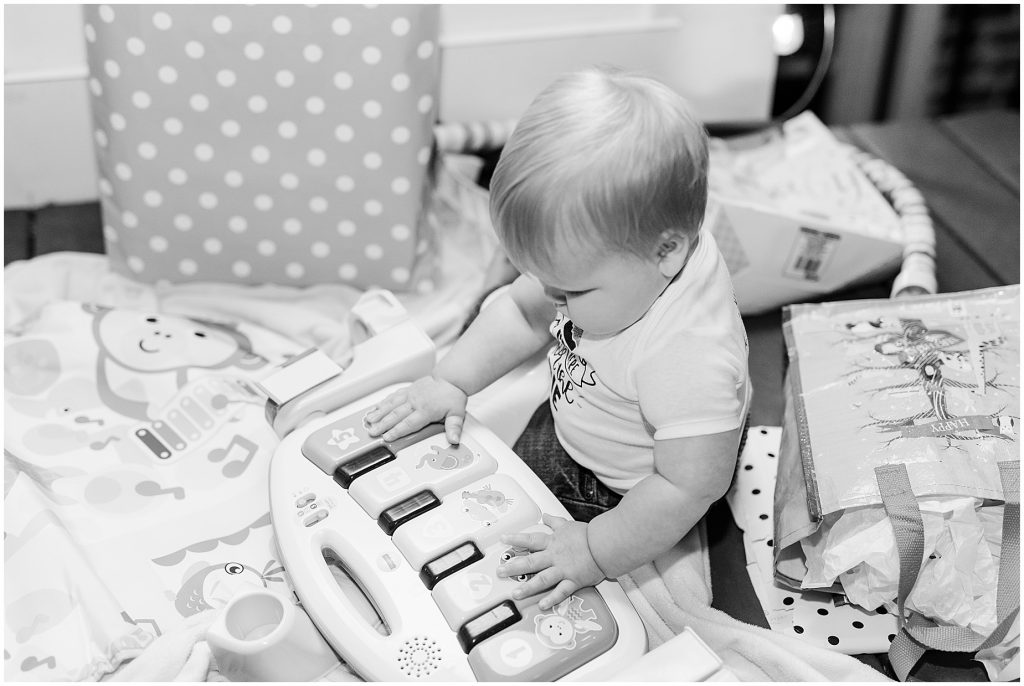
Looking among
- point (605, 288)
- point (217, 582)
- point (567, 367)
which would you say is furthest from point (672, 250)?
point (217, 582)

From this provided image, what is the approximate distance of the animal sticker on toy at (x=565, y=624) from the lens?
693 mm

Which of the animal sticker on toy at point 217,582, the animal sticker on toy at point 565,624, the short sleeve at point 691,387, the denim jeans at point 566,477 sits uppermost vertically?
the short sleeve at point 691,387

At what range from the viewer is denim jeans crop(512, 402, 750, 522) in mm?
877

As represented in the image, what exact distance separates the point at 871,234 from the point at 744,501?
40cm

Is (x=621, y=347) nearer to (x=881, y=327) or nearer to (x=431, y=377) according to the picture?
(x=431, y=377)

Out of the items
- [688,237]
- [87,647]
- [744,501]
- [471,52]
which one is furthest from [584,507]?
[471,52]

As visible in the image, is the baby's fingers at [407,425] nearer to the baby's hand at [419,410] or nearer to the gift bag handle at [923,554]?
the baby's hand at [419,410]

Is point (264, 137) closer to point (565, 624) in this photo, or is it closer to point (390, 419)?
point (390, 419)

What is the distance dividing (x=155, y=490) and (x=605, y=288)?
1.64 feet

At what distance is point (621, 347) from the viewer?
2.44ft

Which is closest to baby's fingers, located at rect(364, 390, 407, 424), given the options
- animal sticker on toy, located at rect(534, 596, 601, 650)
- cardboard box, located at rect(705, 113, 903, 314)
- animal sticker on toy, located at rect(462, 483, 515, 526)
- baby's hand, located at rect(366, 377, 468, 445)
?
baby's hand, located at rect(366, 377, 468, 445)

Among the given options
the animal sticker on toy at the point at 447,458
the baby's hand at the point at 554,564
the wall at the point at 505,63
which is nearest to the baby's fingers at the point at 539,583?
the baby's hand at the point at 554,564

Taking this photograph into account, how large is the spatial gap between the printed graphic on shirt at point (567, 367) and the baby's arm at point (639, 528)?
111 mm

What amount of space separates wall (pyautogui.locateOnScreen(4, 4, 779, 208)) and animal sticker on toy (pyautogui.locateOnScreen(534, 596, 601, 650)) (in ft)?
3.11
